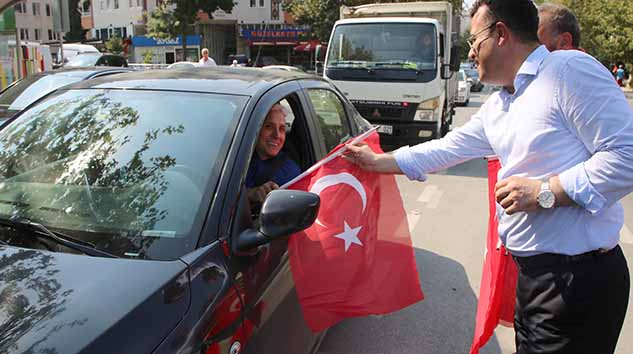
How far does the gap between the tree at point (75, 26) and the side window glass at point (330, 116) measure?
221ft

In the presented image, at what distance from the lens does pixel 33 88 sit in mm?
7695

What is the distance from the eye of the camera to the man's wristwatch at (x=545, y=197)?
1.76 metres

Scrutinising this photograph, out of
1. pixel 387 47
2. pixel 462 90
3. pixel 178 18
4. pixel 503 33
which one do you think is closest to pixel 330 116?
pixel 503 33

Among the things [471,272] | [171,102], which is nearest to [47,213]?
[171,102]

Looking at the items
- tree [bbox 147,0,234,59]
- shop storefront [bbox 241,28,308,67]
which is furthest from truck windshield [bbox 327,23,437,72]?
shop storefront [bbox 241,28,308,67]

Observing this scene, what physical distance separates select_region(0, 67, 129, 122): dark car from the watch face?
6.66 metres

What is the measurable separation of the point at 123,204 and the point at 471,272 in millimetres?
3449

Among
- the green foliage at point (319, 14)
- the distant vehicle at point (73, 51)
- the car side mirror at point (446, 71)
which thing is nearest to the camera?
the car side mirror at point (446, 71)

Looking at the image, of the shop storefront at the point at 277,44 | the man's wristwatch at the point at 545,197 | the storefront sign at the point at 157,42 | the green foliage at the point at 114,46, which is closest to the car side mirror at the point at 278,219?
the man's wristwatch at the point at 545,197

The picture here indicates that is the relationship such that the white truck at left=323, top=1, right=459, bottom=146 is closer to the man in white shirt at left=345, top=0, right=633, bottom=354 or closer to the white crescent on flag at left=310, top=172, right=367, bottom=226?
the white crescent on flag at left=310, top=172, right=367, bottom=226

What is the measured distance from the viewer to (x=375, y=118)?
9555mm

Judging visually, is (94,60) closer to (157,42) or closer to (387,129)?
(387,129)

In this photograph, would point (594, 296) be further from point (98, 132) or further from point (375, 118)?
point (375, 118)

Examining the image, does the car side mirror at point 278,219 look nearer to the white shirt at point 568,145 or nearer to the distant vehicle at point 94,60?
the white shirt at point 568,145
